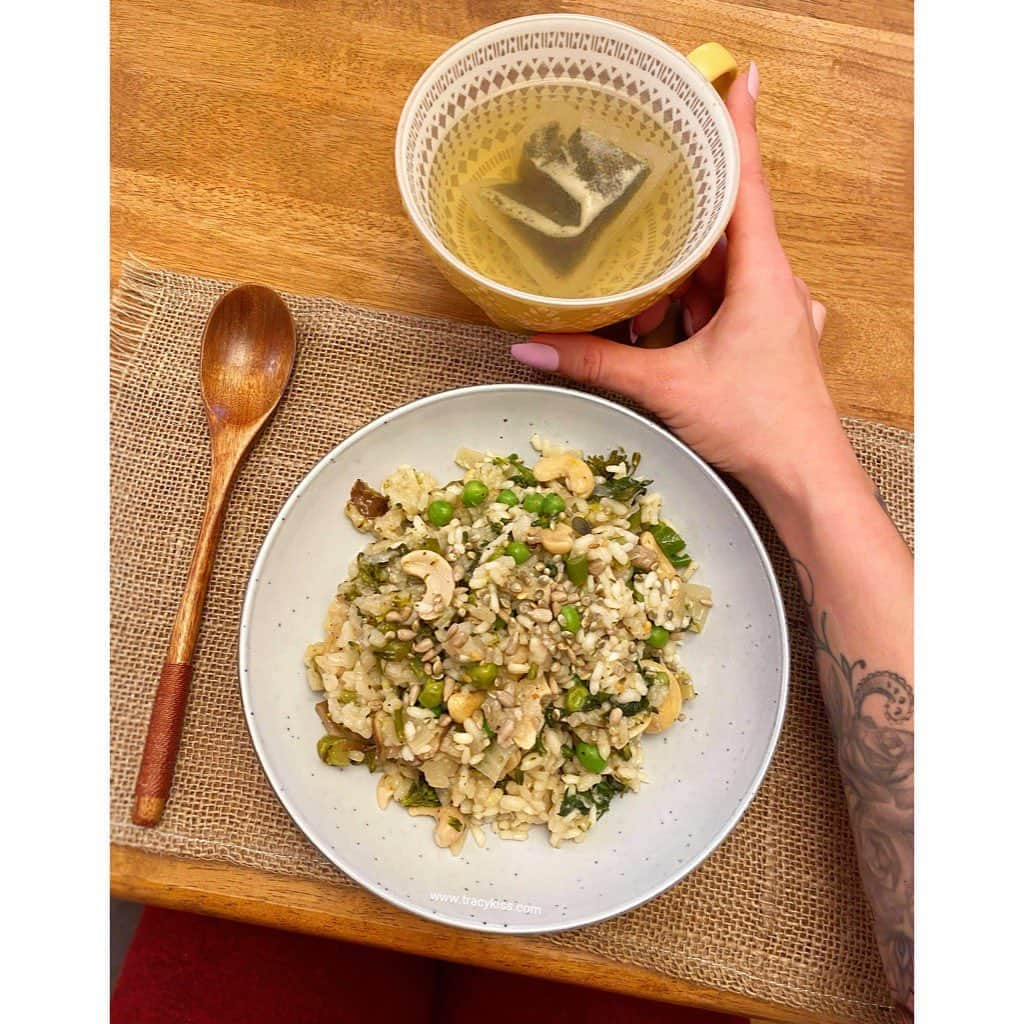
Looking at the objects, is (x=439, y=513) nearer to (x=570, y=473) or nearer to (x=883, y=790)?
(x=570, y=473)

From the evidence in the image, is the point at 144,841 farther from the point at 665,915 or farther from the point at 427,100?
the point at 427,100

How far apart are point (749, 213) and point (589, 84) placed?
384 millimetres

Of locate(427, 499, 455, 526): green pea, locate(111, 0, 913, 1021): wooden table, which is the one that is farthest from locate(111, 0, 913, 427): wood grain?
locate(427, 499, 455, 526): green pea

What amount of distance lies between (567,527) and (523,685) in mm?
297

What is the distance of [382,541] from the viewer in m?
1.54

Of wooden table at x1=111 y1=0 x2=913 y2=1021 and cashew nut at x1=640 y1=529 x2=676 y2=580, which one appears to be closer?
cashew nut at x1=640 y1=529 x2=676 y2=580

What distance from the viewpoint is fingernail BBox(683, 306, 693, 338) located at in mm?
1695

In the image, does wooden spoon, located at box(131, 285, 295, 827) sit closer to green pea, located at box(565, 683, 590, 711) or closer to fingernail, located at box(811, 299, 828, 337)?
green pea, located at box(565, 683, 590, 711)

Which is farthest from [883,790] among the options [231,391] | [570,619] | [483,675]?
[231,391]

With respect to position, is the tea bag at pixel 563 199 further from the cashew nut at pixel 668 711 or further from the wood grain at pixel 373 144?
the cashew nut at pixel 668 711

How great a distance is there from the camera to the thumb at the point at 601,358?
5.04ft

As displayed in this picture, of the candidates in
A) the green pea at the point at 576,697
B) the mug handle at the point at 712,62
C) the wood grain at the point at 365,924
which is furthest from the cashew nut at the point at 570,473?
the wood grain at the point at 365,924

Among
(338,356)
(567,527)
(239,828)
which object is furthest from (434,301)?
(239,828)

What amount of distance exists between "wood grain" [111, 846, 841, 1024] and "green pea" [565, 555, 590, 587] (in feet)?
2.24
